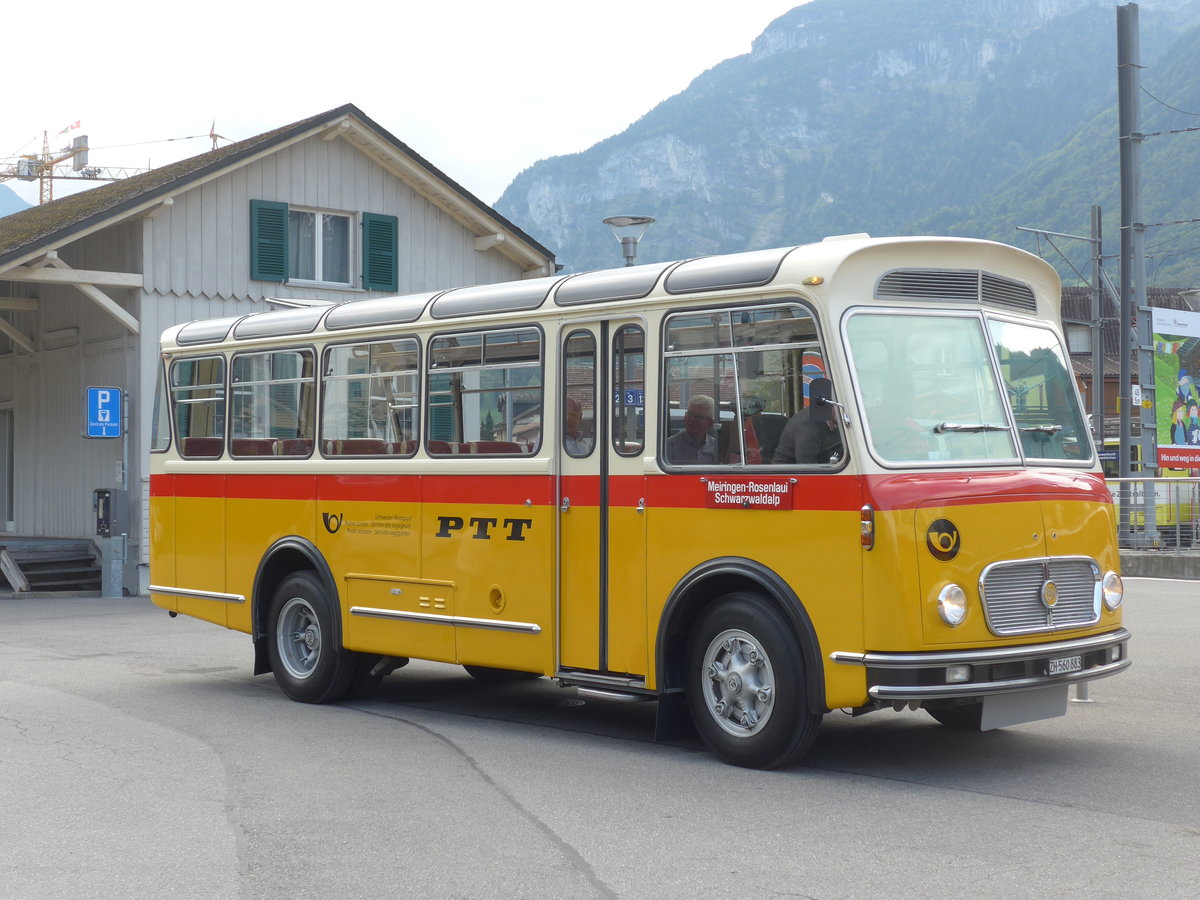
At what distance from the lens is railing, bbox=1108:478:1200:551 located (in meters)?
23.0

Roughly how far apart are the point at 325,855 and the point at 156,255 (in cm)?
1787

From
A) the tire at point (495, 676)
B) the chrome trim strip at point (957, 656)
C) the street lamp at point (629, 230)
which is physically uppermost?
the street lamp at point (629, 230)

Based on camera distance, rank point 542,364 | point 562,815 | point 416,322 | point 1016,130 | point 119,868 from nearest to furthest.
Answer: point 119,868 → point 562,815 → point 542,364 → point 416,322 → point 1016,130

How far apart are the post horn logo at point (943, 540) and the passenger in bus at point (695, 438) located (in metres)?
1.39

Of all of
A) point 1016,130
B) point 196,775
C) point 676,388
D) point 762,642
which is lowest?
point 196,775

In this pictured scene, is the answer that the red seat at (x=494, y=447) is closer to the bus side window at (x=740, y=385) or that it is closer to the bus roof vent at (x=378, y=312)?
the bus roof vent at (x=378, y=312)

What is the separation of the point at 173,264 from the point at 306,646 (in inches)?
511

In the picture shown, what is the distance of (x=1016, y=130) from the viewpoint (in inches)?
7426

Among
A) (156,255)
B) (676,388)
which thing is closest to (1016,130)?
(156,255)

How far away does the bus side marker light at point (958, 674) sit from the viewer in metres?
7.73

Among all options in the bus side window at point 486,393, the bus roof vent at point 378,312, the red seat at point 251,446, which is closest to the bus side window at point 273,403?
the red seat at point 251,446

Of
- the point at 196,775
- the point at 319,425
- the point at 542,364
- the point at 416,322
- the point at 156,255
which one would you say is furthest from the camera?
the point at 156,255

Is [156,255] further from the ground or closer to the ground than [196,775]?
further from the ground

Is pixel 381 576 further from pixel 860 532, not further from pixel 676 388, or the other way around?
pixel 860 532
